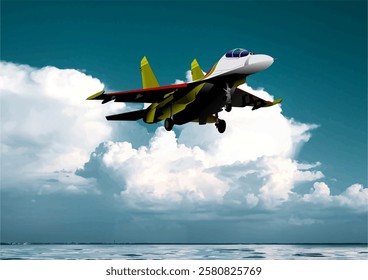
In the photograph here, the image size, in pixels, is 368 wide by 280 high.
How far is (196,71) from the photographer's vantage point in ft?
132

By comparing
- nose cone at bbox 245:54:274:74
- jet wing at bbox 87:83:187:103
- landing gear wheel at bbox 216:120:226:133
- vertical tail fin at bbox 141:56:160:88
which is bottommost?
landing gear wheel at bbox 216:120:226:133

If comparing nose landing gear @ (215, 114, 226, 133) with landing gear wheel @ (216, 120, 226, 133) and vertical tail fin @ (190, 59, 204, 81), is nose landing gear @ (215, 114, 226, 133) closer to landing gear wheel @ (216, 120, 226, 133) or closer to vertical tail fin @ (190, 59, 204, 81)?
landing gear wheel @ (216, 120, 226, 133)

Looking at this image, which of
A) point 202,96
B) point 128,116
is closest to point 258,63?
point 202,96

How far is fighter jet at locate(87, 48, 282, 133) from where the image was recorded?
1323 inches

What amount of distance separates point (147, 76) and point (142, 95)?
10002mm

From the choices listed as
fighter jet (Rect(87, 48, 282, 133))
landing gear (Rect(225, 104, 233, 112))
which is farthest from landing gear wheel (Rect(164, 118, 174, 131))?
landing gear (Rect(225, 104, 233, 112))

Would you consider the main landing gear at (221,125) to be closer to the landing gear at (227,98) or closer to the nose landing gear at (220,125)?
the nose landing gear at (220,125)

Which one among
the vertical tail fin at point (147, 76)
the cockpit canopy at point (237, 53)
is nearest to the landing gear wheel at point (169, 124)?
the cockpit canopy at point (237, 53)

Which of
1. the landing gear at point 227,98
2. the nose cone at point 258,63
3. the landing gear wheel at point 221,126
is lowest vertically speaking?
the landing gear wheel at point 221,126

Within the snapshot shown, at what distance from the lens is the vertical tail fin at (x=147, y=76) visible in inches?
1858

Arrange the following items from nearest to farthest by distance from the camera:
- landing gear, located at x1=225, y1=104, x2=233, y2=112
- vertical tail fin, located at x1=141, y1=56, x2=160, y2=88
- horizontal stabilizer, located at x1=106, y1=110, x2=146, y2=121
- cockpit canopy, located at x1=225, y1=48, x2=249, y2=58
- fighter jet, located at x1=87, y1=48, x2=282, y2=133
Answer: landing gear, located at x1=225, y1=104, x2=233, y2=112 < fighter jet, located at x1=87, y1=48, x2=282, y2=133 < cockpit canopy, located at x1=225, y1=48, x2=249, y2=58 < horizontal stabilizer, located at x1=106, y1=110, x2=146, y2=121 < vertical tail fin, located at x1=141, y1=56, x2=160, y2=88

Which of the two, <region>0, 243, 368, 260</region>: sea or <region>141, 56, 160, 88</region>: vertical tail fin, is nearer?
<region>141, 56, 160, 88</region>: vertical tail fin

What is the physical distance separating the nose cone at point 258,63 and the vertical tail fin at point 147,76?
1606 centimetres

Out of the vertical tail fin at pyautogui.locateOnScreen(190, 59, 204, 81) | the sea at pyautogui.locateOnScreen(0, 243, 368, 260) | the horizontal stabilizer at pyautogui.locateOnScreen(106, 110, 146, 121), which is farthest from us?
the sea at pyautogui.locateOnScreen(0, 243, 368, 260)
